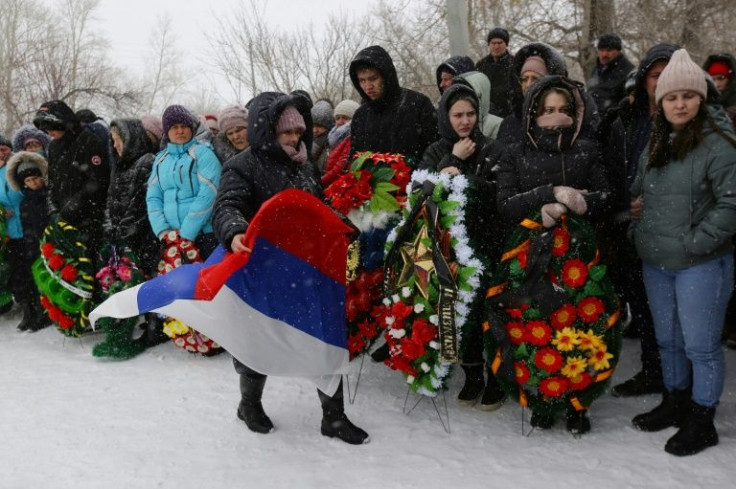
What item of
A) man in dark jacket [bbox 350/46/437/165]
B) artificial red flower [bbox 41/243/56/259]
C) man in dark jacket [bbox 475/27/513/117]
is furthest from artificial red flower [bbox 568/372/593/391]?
artificial red flower [bbox 41/243/56/259]

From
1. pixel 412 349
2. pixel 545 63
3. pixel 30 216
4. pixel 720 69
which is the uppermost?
pixel 545 63

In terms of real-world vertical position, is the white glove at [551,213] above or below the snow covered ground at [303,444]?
above

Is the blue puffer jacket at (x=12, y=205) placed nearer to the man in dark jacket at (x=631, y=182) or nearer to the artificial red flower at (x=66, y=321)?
the artificial red flower at (x=66, y=321)

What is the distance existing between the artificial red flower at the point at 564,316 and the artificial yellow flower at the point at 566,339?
0.03 meters

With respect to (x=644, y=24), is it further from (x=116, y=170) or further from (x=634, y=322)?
(x=116, y=170)

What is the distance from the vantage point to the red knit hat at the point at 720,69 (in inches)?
167

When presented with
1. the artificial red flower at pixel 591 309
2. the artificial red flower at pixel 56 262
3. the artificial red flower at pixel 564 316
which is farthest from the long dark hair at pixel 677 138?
the artificial red flower at pixel 56 262

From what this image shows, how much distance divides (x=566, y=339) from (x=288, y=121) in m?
2.07

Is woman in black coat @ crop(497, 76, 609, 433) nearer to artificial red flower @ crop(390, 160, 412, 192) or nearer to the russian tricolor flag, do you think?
artificial red flower @ crop(390, 160, 412, 192)

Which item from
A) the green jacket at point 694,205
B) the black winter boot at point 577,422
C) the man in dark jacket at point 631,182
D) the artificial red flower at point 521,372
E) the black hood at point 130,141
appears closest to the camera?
the green jacket at point 694,205

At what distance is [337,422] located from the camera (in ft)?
12.2

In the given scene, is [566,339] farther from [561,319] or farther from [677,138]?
[677,138]

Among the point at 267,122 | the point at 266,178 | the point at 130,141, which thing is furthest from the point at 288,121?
the point at 130,141

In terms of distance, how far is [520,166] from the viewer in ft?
11.9
